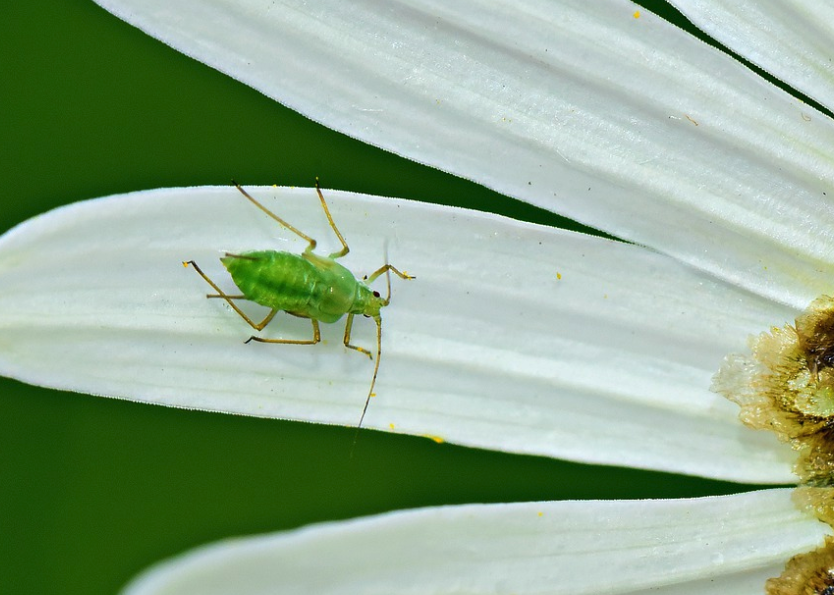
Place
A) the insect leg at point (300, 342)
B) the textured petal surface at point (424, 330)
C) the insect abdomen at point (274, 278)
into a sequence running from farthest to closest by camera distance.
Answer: the insect leg at point (300, 342), the insect abdomen at point (274, 278), the textured petal surface at point (424, 330)

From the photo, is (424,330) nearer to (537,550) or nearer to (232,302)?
(232,302)

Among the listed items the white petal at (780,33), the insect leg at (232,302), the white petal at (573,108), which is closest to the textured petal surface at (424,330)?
the insect leg at (232,302)

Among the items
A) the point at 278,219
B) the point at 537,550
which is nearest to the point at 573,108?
the point at 278,219

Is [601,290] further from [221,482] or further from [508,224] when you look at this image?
[221,482]

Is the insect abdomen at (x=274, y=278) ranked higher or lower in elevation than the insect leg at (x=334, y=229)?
lower

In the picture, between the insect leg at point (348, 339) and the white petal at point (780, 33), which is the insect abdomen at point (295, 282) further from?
the white petal at point (780, 33)

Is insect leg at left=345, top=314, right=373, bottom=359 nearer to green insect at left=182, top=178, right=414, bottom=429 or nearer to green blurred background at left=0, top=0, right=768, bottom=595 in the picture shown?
green insect at left=182, top=178, right=414, bottom=429

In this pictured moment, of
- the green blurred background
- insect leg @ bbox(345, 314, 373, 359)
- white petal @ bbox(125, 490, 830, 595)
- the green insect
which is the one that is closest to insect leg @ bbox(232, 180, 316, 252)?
the green insect

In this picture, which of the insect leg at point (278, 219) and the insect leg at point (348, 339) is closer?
the insect leg at point (278, 219)
